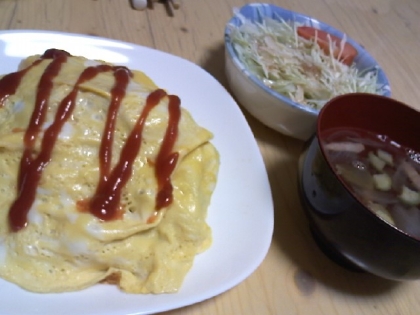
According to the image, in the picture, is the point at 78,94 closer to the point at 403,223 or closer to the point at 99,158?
the point at 99,158

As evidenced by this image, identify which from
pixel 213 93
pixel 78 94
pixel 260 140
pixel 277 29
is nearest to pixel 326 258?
pixel 260 140

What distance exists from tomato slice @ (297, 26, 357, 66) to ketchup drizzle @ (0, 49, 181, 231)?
0.89m

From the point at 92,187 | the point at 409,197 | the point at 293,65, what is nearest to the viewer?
the point at 92,187

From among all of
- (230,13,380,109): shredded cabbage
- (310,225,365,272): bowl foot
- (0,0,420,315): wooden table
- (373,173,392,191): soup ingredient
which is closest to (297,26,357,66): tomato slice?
(230,13,380,109): shredded cabbage

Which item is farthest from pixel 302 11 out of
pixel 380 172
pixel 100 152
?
pixel 100 152

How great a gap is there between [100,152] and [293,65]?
93cm

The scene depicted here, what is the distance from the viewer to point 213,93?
160 centimetres

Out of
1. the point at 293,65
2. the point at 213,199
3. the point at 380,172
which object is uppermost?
the point at 380,172

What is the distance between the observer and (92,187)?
3.72 feet

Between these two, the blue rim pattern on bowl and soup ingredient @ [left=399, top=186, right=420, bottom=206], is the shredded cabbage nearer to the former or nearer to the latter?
the blue rim pattern on bowl

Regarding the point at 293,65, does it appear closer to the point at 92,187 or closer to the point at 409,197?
the point at 409,197

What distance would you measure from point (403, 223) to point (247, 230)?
0.40m

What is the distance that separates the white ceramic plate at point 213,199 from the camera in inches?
40.1

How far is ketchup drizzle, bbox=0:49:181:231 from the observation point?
3.62ft
